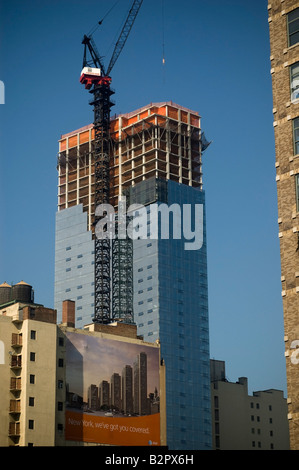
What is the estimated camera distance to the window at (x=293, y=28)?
66119mm

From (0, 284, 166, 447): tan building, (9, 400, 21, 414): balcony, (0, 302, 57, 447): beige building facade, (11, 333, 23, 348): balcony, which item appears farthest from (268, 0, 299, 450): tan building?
(9, 400, 21, 414): balcony

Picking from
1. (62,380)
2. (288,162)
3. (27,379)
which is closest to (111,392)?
(62,380)

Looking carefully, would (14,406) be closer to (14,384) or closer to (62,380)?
(14,384)

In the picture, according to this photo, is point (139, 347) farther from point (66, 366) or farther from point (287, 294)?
point (287, 294)

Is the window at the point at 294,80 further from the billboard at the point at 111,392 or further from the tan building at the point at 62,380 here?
the billboard at the point at 111,392

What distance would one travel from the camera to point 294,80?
213ft

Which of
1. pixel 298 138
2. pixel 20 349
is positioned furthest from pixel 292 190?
pixel 20 349

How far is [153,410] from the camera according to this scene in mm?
173000

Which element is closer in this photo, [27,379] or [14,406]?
[14,406]

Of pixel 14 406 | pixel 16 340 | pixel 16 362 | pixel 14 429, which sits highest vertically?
pixel 16 340

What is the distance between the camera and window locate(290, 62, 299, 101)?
64.4 metres

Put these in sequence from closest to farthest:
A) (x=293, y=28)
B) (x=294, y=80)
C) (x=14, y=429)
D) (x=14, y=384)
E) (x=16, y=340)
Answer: (x=294, y=80) → (x=293, y=28) → (x=14, y=429) → (x=14, y=384) → (x=16, y=340)

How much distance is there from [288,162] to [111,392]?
112 meters
